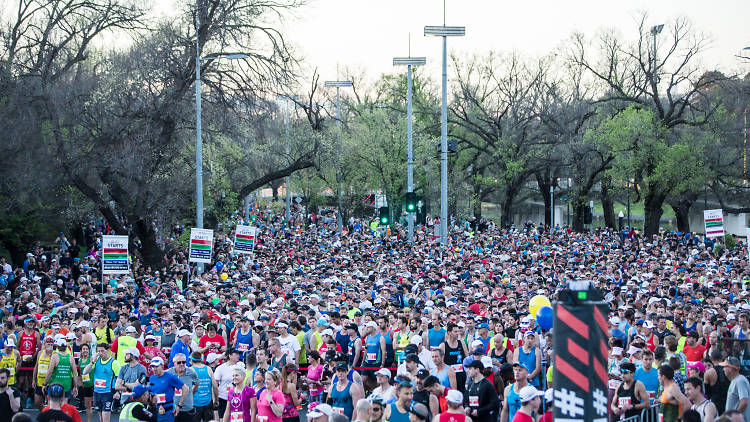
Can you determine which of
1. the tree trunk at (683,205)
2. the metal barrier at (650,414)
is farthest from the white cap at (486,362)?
the tree trunk at (683,205)

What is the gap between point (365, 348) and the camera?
13.3 meters

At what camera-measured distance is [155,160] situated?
30.1 metres

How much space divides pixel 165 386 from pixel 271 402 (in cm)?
198

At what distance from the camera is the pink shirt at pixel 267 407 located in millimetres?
9898

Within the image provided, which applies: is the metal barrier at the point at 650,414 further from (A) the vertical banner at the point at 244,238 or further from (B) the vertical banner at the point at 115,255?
(A) the vertical banner at the point at 244,238

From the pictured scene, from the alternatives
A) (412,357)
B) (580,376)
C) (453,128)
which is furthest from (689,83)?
(580,376)

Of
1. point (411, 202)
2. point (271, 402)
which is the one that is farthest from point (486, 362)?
point (411, 202)

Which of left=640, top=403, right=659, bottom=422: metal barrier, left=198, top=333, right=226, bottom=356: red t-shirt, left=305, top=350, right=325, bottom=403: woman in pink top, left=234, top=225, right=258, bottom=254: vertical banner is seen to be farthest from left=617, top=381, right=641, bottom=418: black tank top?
left=234, top=225, right=258, bottom=254: vertical banner

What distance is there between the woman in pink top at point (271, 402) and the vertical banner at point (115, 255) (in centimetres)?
1356

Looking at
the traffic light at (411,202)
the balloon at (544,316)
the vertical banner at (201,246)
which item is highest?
the traffic light at (411,202)

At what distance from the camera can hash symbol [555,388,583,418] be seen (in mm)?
5105

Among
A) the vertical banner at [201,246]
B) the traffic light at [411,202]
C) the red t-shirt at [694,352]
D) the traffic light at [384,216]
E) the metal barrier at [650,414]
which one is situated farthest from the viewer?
the traffic light at [384,216]

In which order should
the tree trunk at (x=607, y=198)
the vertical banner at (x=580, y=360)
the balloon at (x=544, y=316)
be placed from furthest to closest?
1. the tree trunk at (x=607, y=198)
2. the balloon at (x=544, y=316)
3. the vertical banner at (x=580, y=360)

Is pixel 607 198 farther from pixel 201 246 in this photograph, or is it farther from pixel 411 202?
pixel 201 246
